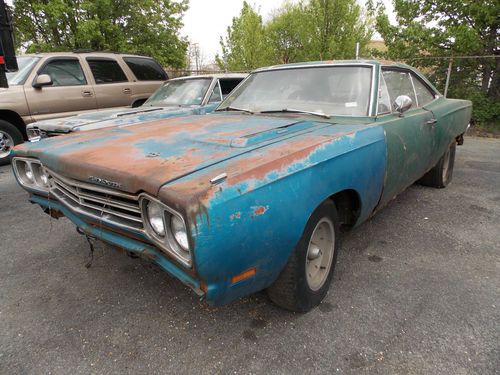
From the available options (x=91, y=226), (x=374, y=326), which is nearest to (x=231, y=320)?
(x=374, y=326)

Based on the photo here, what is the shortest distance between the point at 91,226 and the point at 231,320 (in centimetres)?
105

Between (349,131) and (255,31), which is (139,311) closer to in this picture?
(349,131)

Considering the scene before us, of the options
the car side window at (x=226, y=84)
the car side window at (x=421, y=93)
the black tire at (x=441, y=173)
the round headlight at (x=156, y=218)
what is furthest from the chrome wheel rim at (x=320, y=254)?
the car side window at (x=226, y=84)

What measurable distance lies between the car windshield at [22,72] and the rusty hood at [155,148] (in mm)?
4530

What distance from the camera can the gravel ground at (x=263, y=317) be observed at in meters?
1.91

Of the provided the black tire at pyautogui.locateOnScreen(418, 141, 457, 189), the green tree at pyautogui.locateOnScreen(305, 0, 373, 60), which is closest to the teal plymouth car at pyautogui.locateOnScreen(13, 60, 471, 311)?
the black tire at pyautogui.locateOnScreen(418, 141, 457, 189)

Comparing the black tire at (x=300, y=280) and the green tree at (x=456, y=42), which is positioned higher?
the green tree at (x=456, y=42)

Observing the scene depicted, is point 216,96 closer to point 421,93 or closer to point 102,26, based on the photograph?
point 421,93

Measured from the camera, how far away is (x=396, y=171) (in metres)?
2.84

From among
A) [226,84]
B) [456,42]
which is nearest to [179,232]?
[226,84]

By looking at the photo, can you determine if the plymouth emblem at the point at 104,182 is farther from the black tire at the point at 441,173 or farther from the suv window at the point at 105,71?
the suv window at the point at 105,71

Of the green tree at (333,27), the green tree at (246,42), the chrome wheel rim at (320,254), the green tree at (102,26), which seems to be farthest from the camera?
the green tree at (246,42)

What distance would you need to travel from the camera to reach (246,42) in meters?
13.0

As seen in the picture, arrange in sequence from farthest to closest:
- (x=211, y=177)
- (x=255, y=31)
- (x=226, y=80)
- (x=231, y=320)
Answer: (x=255, y=31), (x=226, y=80), (x=231, y=320), (x=211, y=177)
